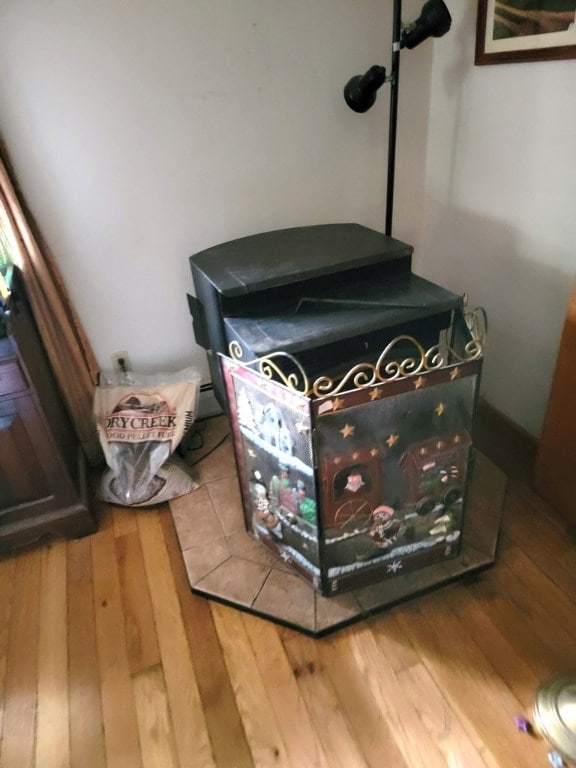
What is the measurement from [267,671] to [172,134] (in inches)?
61.7

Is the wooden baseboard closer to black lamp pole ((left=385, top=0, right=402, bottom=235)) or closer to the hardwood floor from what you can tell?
the hardwood floor

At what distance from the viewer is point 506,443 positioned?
6.29 ft

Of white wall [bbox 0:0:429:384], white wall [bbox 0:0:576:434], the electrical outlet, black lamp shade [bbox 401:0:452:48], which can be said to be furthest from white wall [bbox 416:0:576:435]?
the electrical outlet

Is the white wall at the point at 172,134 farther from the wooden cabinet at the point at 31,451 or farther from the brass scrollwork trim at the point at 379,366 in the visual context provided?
the brass scrollwork trim at the point at 379,366

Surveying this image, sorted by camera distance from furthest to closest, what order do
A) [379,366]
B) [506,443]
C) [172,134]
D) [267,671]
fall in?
[506,443] → [172,134] → [267,671] → [379,366]

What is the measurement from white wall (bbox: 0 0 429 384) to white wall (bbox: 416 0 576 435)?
143mm

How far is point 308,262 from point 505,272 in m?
0.73

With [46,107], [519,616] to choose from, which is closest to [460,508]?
[519,616]

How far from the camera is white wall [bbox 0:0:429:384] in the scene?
1.48 metres

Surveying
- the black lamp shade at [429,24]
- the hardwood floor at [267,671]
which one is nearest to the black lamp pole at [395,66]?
the black lamp shade at [429,24]

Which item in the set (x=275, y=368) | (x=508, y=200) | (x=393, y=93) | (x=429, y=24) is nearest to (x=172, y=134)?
(x=393, y=93)

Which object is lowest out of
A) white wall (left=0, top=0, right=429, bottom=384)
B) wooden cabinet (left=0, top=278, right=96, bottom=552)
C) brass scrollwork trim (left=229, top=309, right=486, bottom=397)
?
wooden cabinet (left=0, top=278, right=96, bottom=552)

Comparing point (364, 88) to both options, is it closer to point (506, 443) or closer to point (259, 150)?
point (259, 150)

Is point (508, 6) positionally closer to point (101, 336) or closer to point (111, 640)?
point (101, 336)
